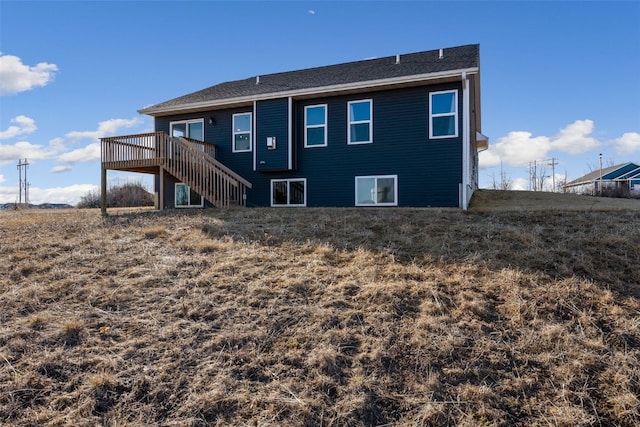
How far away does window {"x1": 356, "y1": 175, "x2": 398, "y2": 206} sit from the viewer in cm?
1255

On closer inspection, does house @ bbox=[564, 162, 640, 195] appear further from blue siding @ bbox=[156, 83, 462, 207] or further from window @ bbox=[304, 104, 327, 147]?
window @ bbox=[304, 104, 327, 147]

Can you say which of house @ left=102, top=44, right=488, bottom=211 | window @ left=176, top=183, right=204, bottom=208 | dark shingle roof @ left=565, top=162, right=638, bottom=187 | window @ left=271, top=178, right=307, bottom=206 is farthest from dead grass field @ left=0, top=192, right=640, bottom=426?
dark shingle roof @ left=565, top=162, right=638, bottom=187

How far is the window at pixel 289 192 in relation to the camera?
13.8m

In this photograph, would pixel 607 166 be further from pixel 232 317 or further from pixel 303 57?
pixel 232 317

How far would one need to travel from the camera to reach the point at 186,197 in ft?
51.4

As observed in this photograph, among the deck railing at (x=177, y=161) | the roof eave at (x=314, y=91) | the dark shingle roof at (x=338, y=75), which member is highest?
the dark shingle roof at (x=338, y=75)

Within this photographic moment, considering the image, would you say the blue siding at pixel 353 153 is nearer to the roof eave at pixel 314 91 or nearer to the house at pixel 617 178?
the roof eave at pixel 314 91

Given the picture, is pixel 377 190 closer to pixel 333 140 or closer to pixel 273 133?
pixel 333 140

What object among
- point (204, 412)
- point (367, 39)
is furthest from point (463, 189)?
point (204, 412)

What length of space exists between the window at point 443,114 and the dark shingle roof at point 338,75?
802 millimetres

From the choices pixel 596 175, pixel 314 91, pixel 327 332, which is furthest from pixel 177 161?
pixel 596 175

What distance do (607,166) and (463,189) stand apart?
31955mm

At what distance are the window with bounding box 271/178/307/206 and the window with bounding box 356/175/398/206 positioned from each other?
2.02 metres

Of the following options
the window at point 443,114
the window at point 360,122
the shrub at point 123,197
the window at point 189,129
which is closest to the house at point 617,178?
the window at point 443,114
